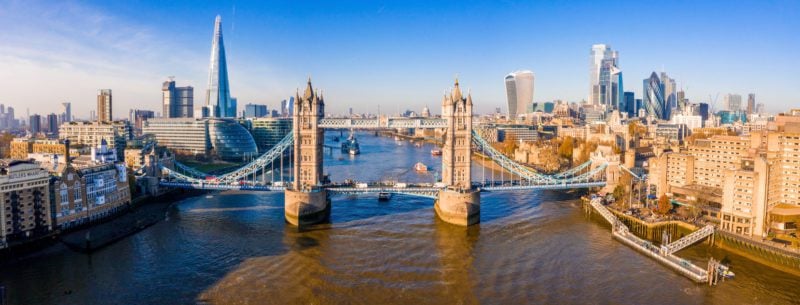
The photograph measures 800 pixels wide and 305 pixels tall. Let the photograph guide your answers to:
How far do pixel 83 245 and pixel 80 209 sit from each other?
581 cm

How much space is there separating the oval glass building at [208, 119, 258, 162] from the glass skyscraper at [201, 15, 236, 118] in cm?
3769

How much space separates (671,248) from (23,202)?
1553 inches

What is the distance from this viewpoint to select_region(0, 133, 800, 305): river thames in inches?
1005

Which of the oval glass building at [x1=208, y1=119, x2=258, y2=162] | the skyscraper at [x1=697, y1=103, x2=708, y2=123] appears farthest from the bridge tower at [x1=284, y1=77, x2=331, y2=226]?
the skyscraper at [x1=697, y1=103, x2=708, y2=123]

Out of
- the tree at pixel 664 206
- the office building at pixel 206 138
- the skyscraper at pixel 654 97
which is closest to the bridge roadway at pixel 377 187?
the tree at pixel 664 206

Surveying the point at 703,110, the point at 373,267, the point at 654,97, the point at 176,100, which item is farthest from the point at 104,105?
the point at 703,110

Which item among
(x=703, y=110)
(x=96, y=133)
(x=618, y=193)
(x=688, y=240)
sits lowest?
(x=688, y=240)

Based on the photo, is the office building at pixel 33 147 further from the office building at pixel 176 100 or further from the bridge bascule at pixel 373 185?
the office building at pixel 176 100

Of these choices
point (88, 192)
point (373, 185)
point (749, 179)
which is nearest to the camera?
point (749, 179)

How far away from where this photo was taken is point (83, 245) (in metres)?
32.2

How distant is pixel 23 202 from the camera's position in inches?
1275

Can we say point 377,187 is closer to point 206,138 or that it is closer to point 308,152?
point 308,152

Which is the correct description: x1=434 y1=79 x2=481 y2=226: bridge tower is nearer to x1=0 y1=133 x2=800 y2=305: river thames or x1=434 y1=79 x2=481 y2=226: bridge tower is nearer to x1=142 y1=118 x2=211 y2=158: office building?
x1=0 y1=133 x2=800 y2=305: river thames

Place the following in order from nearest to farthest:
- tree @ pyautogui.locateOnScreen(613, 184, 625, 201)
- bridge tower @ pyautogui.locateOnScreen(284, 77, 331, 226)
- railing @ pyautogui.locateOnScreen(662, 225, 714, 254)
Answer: railing @ pyautogui.locateOnScreen(662, 225, 714, 254) → bridge tower @ pyautogui.locateOnScreen(284, 77, 331, 226) → tree @ pyautogui.locateOnScreen(613, 184, 625, 201)
